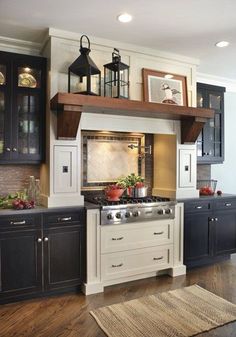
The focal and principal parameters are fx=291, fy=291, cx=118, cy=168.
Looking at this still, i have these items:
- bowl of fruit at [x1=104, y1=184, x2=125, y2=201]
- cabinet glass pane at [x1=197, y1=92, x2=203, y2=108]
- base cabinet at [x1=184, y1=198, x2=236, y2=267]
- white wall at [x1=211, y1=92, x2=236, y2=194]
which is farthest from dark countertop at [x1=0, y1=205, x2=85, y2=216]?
white wall at [x1=211, y1=92, x2=236, y2=194]

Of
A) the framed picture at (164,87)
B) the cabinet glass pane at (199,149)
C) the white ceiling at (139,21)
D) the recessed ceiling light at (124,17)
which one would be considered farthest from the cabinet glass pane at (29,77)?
the cabinet glass pane at (199,149)

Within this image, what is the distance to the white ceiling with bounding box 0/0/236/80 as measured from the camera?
2.68 metres

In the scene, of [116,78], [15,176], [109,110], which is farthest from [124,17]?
[15,176]

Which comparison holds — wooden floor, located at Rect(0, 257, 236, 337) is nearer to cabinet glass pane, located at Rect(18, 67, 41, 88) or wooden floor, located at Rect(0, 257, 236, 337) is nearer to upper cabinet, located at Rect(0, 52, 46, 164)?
upper cabinet, located at Rect(0, 52, 46, 164)

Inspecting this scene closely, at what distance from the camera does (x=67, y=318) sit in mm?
2719

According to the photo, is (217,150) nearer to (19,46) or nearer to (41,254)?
(41,254)

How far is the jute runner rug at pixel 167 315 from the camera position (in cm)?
248

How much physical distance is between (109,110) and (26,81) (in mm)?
1033

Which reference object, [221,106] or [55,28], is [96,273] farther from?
[221,106]

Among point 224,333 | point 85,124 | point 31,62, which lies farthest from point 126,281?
point 31,62

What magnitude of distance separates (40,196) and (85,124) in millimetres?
1007

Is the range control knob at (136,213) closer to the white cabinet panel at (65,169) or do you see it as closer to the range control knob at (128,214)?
the range control knob at (128,214)

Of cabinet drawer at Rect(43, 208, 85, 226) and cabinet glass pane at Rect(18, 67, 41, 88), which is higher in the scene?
cabinet glass pane at Rect(18, 67, 41, 88)

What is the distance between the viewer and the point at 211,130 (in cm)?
462
